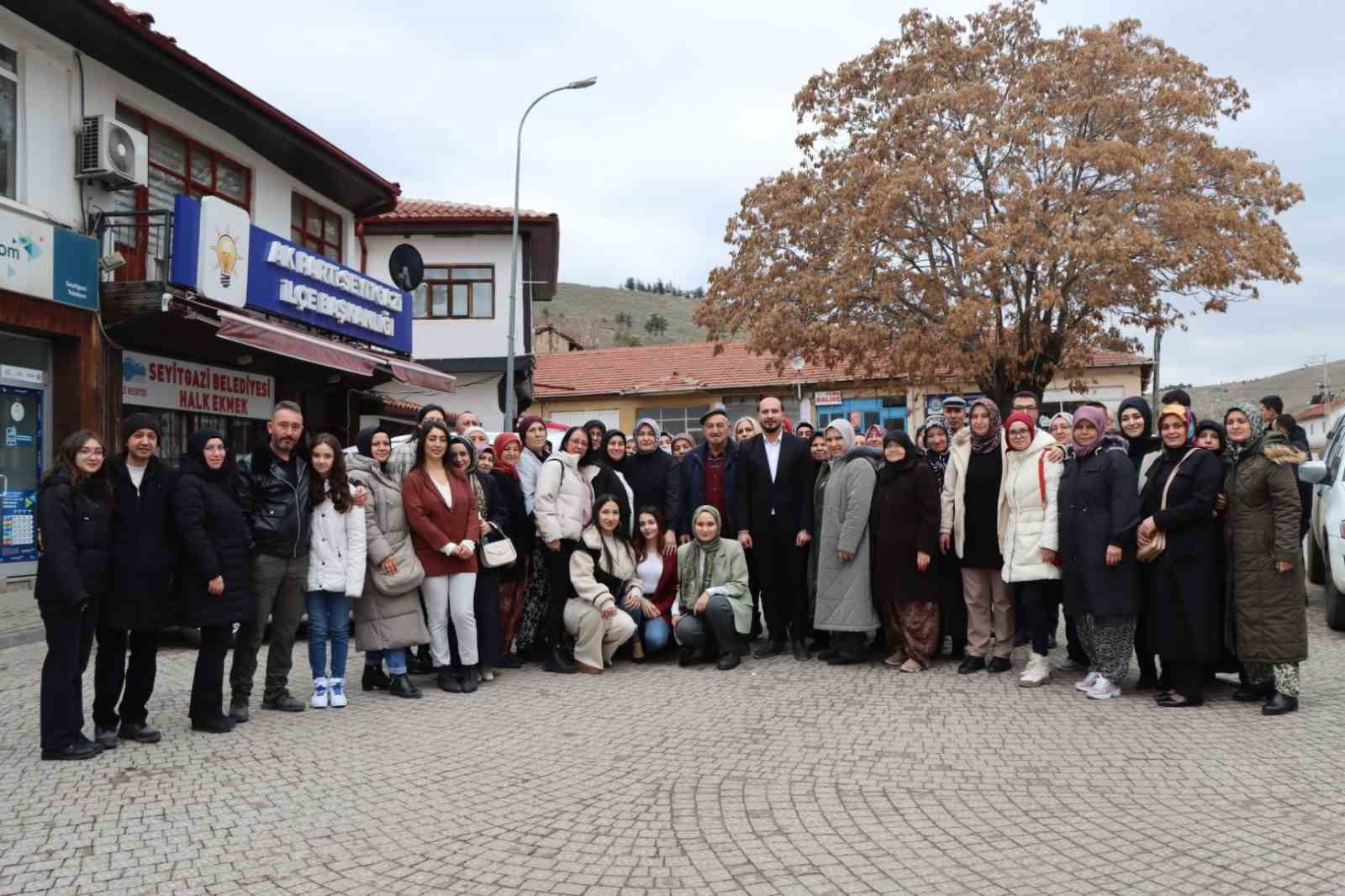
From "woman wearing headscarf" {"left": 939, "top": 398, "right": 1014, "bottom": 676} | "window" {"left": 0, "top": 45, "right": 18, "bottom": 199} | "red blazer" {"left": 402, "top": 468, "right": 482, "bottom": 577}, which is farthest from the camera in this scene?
"window" {"left": 0, "top": 45, "right": 18, "bottom": 199}

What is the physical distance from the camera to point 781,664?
26.4 ft

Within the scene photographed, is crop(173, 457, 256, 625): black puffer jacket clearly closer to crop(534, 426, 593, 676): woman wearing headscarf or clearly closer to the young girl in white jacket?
the young girl in white jacket

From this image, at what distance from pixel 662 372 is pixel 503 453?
30935mm

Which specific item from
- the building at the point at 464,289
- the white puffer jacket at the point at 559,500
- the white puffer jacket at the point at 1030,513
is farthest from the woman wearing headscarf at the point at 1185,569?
the building at the point at 464,289

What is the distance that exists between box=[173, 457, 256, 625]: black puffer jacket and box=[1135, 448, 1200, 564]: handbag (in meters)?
5.63

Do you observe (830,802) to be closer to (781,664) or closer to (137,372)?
(781,664)

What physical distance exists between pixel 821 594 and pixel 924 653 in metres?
0.93

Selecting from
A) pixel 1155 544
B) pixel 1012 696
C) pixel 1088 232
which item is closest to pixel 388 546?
pixel 1012 696

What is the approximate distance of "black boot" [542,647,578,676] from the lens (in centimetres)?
786

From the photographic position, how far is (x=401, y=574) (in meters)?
6.96

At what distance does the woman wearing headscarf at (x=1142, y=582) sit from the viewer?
261 inches

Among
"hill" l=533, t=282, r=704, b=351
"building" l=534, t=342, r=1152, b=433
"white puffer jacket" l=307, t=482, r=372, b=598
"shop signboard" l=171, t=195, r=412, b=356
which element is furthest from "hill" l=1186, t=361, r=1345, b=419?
"white puffer jacket" l=307, t=482, r=372, b=598

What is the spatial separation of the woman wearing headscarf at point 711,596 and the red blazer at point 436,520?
1.83 m

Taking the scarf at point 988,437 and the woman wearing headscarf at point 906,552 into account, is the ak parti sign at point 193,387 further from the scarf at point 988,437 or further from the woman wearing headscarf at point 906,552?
the scarf at point 988,437
